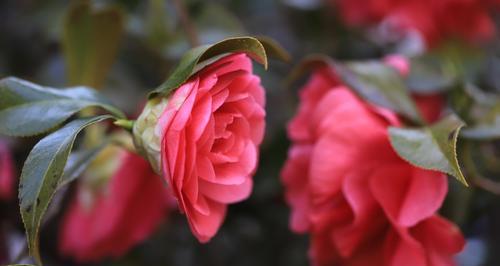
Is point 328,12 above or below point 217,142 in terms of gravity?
below

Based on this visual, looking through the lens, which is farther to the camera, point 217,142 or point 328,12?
point 328,12

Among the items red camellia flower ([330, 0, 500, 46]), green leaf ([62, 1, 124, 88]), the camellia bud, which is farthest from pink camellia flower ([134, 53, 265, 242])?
red camellia flower ([330, 0, 500, 46])

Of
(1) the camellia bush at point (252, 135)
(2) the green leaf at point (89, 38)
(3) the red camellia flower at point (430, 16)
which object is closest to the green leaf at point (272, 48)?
(1) the camellia bush at point (252, 135)

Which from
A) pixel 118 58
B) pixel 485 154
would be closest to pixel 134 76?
pixel 118 58

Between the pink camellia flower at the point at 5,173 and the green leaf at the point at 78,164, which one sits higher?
the green leaf at the point at 78,164

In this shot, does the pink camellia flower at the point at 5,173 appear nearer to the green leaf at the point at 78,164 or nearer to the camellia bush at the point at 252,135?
the camellia bush at the point at 252,135

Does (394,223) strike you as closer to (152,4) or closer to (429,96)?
(429,96)

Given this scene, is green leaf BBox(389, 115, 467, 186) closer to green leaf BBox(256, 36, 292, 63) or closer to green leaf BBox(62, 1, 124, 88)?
green leaf BBox(256, 36, 292, 63)
